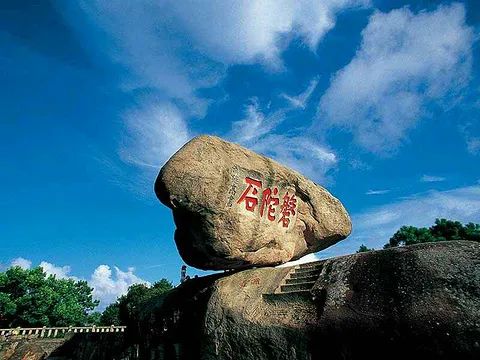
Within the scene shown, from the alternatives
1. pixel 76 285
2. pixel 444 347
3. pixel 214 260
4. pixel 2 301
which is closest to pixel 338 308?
Answer: pixel 444 347

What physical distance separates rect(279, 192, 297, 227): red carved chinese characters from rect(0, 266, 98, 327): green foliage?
2657 cm

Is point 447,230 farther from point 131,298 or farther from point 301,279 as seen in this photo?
point 131,298

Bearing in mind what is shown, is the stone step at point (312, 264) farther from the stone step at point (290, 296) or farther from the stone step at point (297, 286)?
the stone step at point (290, 296)

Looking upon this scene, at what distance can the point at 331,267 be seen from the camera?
15.3 feet

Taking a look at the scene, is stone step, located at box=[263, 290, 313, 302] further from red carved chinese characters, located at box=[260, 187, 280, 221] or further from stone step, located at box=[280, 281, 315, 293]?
red carved chinese characters, located at box=[260, 187, 280, 221]

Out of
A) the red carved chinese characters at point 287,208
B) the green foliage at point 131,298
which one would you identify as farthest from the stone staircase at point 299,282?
the green foliage at point 131,298

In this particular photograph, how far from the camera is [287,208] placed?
234 inches

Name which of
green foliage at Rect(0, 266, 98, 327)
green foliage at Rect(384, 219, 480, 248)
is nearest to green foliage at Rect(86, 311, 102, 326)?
green foliage at Rect(0, 266, 98, 327)

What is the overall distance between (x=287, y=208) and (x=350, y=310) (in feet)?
7.55

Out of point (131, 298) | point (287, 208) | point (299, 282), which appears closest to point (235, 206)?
point (287, 208)

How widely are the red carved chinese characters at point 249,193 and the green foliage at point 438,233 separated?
55.6 feet

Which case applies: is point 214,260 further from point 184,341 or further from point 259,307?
point 184,341

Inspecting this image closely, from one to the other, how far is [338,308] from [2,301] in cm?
2829

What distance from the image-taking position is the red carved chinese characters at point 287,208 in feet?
19.3
